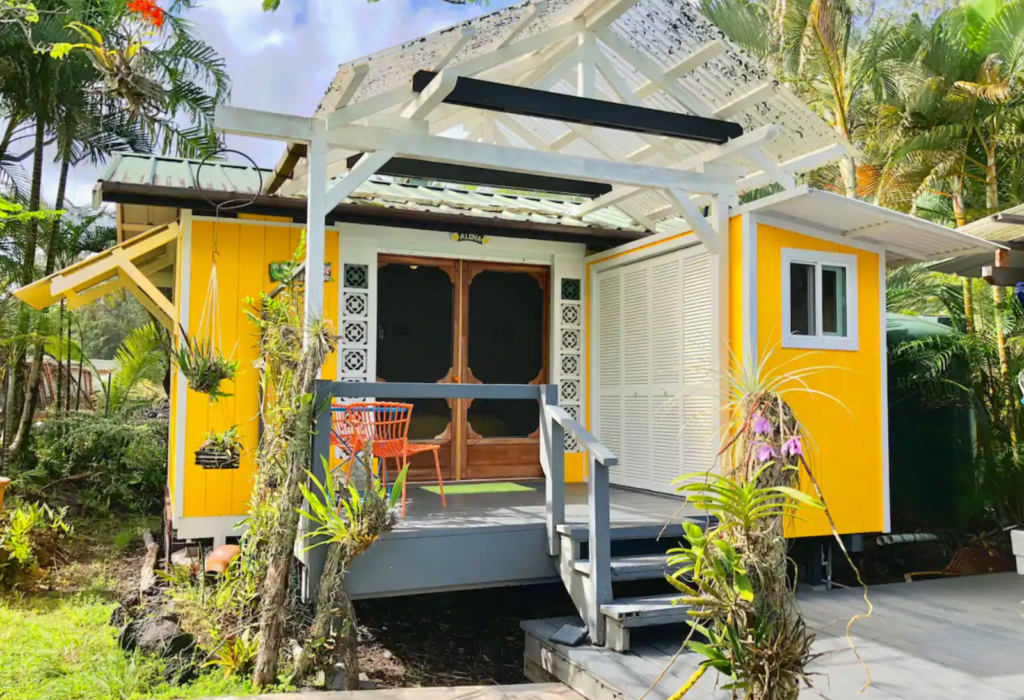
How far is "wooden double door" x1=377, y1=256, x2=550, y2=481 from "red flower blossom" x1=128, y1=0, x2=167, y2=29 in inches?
125

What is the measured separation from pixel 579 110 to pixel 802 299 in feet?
8.03

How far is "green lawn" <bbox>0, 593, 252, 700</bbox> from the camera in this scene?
4039 mm

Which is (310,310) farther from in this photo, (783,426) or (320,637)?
(783,426)

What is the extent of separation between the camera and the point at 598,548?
4.52 metres

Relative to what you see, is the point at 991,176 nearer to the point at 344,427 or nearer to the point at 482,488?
the point at 482,488

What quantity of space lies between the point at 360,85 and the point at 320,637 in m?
3.17

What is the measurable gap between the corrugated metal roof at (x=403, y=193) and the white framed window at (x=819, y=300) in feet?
5.70

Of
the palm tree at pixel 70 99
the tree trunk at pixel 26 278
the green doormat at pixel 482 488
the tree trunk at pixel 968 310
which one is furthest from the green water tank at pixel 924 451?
the tree trunk at pixel 26 278

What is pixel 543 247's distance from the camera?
25.4 ft

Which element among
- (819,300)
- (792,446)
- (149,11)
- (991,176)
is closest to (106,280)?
(149,11)

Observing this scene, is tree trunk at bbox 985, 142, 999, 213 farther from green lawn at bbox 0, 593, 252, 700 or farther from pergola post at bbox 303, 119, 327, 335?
green lawn at bbox 0, 593, 252, 700

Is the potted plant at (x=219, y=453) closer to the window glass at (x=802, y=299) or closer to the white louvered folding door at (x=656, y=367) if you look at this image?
the white louvered folding door at (x=656, y=367)

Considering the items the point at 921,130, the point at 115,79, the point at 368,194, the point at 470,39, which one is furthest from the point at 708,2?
the point at 115,79

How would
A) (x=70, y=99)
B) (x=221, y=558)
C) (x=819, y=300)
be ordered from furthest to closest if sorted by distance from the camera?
(x=70, y=99)
(x=819, y=300)
(x=221, y=558)
